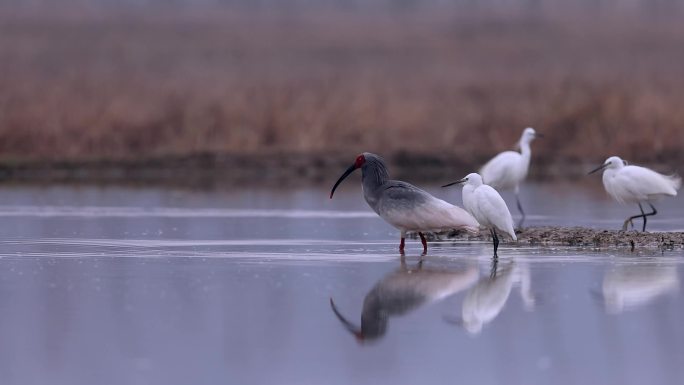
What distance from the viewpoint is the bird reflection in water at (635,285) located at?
31.5ft

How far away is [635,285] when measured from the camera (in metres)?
10.3

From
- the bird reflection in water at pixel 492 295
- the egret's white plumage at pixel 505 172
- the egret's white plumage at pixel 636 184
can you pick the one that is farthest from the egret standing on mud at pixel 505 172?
the bird reflection in water at pixel 492 295

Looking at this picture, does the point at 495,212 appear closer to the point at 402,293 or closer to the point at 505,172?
the point at 402,293

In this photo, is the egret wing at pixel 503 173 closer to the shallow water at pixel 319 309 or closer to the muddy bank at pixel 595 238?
the shallow water at pixel 319 309

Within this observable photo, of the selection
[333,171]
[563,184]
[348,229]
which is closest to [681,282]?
[348,229]

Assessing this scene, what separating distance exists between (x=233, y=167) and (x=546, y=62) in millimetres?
19004

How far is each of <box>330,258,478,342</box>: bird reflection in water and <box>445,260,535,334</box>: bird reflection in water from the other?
16 cm

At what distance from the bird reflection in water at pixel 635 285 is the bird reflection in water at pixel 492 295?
0.55 meters

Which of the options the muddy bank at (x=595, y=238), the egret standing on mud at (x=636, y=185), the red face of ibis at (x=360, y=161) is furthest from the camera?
the egret standing on mud at (x=636, y=185)

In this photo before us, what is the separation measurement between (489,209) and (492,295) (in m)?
2.31

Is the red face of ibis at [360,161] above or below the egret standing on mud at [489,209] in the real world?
above

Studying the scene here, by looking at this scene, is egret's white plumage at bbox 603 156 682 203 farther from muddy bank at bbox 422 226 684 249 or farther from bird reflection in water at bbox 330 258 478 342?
bird reflection in water at bbox 330 258 478 342

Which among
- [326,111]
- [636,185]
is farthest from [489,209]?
[326,111]

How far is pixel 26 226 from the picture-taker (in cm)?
1509
